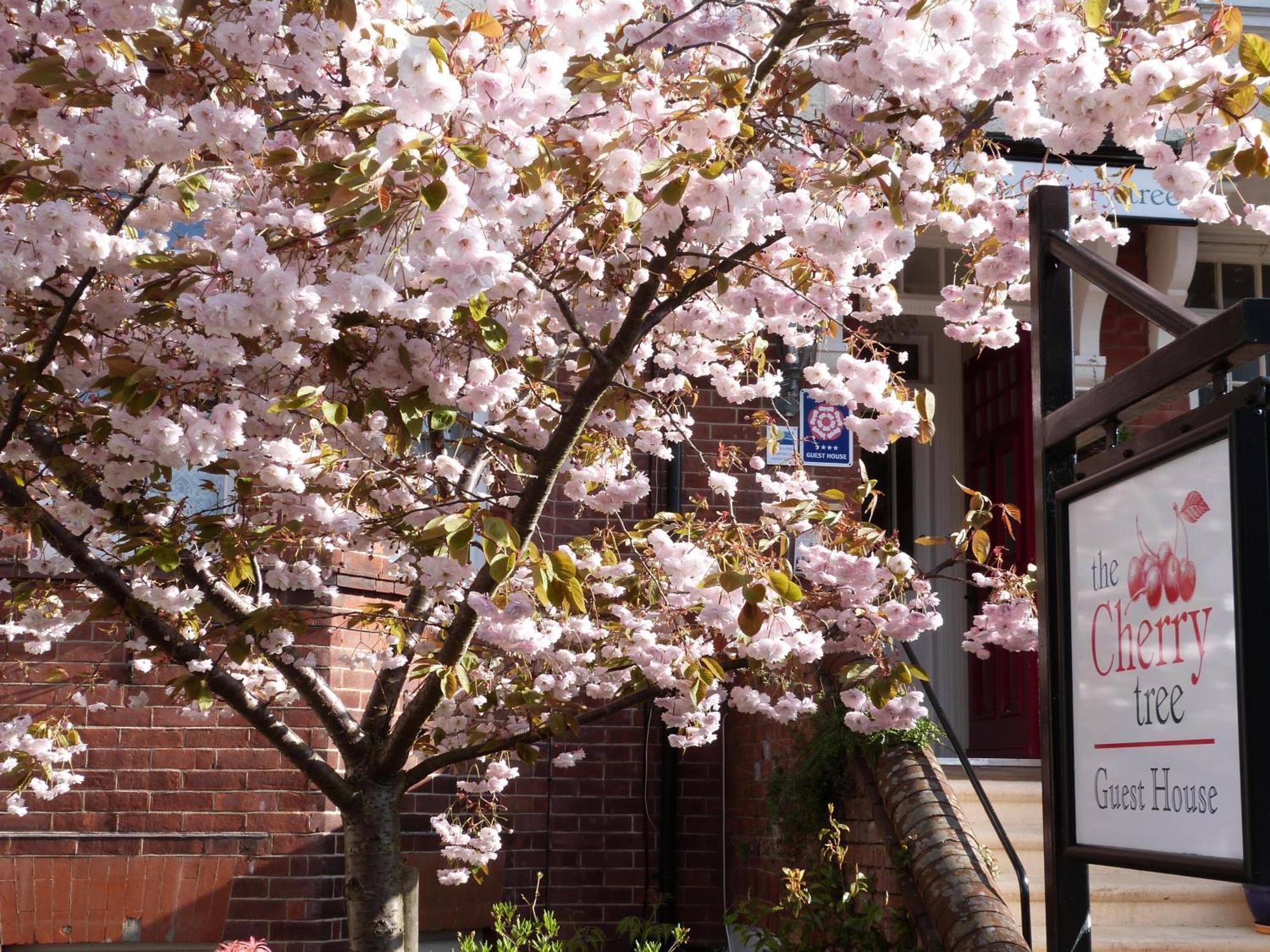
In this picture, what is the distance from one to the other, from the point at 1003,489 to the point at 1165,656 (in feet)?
23.6

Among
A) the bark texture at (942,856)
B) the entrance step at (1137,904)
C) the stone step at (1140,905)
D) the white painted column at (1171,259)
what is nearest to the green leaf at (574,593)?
the bark texture at (942,856)

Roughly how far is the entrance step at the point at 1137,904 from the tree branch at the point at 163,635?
286cm

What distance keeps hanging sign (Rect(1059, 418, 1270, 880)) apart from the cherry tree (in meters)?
0.91

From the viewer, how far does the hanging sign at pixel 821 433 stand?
7.98m

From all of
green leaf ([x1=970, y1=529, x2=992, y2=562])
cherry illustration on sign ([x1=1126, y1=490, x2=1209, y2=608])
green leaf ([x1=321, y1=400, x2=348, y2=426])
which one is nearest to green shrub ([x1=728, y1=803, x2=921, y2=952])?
green leaf ([x1=970, y1=529, x2=992, y2=562])

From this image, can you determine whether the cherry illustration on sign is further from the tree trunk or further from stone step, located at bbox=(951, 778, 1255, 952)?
A: stone step, located at bbox=(951, 778, 1255, 952)

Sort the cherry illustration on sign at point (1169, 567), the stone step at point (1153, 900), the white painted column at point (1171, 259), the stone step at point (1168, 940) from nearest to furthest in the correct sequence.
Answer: the cherry illustration on sign at point (1169, 567) < the stone step at point (1168, 940) < the stone step at point (1153, 900) < the white painted column at point (1171, 259)

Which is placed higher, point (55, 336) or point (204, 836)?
point (55, 336)

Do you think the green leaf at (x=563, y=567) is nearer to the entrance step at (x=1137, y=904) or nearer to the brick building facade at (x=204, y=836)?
the brick building facade at (x=204, y=836)

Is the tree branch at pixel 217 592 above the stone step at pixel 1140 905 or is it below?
above

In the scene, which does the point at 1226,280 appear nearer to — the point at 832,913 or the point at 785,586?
the point at 832,913

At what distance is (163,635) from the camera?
4031 millimetres

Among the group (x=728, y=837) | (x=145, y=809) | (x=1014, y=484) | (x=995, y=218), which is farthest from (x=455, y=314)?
(x=1014, y=484)

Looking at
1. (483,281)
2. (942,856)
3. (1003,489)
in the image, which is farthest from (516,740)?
(1003,489)
